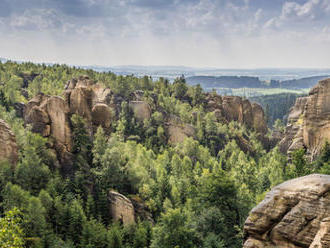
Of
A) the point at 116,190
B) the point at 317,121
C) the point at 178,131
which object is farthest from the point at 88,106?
the point at 317,121

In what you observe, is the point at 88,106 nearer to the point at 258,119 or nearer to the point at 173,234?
the point at 173,234

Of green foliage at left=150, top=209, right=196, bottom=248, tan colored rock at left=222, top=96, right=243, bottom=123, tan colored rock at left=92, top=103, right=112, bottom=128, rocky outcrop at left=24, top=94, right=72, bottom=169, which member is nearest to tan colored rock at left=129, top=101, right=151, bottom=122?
tan colored rock at left=92, top=103, right=112, bottom=128

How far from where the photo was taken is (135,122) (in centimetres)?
10612

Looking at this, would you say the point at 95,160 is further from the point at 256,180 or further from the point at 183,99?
the point at 183,99

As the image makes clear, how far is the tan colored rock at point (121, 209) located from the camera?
2040 inches

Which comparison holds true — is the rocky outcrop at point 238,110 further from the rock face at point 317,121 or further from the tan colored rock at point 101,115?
the tan colored rock at point 101,115

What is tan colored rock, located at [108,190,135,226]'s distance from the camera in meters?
51.8

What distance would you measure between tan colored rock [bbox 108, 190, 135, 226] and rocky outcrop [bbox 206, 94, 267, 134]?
86.6 metres

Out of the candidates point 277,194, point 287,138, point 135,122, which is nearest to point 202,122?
point 135,122

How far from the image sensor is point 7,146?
47312 millimetres

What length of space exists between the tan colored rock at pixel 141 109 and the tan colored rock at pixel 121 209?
55.2 m

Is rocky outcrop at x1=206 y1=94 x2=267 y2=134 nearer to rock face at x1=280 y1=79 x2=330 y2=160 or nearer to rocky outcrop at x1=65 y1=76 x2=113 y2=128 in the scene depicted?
rock face at x1=280 y1=79 x2=330 y2=160

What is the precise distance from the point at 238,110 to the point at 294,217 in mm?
122692

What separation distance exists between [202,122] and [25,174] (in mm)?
76461
